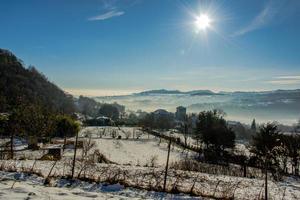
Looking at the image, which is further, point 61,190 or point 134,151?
point 134,151

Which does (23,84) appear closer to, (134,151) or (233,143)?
(134,151)

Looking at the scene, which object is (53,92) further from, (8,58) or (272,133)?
(272,133)

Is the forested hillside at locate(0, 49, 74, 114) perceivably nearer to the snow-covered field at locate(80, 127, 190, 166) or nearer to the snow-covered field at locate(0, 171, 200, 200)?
the snow-covered field at locate(80, 127, 190, 166)

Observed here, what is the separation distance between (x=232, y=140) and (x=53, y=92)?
92.1m

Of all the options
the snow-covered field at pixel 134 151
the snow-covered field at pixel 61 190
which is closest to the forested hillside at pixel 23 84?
the snow-covered field at pixel 134 151

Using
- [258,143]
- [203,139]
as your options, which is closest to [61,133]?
[203,139]

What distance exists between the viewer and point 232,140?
54.4 meters

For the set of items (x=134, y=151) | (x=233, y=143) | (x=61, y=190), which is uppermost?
(x=61, y=190)

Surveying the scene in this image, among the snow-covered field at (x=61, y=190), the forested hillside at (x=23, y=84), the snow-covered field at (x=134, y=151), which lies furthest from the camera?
the forested hillside at (x=23, y=84)

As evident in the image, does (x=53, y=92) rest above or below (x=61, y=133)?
above

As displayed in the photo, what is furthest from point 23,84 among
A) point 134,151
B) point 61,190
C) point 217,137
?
point 61,190

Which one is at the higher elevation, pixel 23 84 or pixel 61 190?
pixel 23 84

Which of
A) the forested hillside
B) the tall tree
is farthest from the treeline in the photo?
the forested hillside

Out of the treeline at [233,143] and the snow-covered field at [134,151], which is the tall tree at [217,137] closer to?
the treeline at [233,143]
